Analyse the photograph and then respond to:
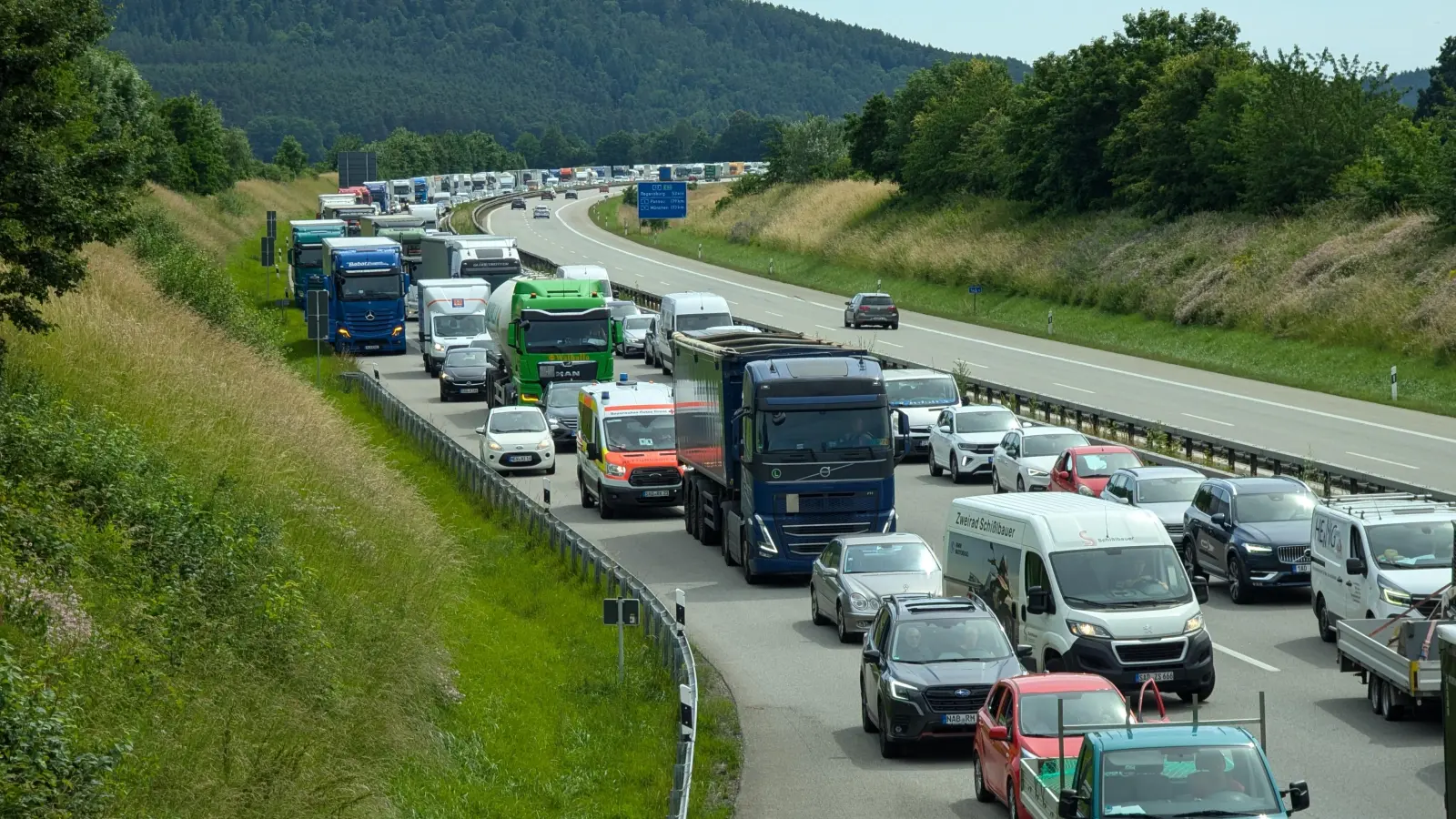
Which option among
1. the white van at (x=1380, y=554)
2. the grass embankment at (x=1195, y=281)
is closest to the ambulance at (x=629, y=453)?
the white van at (x=1380, y=554)

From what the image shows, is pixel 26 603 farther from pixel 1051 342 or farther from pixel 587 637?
pixel 1051 342

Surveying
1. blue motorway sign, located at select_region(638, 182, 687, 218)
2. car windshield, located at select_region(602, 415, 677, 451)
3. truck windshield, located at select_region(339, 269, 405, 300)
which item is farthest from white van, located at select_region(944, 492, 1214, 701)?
blue motorway sign, located at select_region(638, 182, 687, 218)

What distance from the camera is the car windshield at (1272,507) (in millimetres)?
26052

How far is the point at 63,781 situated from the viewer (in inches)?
443

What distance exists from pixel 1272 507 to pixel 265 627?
48.8 ft

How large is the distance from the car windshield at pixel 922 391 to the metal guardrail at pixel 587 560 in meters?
10.2

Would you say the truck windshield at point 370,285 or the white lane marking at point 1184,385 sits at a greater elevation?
the truck windshield at point 370,285

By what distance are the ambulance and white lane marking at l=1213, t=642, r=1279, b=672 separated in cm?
1360

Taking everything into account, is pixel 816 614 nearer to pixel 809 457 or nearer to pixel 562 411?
pixel 809 457

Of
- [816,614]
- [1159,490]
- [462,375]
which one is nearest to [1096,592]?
[816,614]

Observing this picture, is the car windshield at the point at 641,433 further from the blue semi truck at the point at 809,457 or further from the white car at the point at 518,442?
the blue semi truck at the point at 809,457

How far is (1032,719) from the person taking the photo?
51.5 feet

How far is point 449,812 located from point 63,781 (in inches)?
184

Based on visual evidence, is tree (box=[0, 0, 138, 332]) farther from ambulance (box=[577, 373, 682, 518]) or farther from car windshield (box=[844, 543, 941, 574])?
ambulance (box=[577, 373, 682, 518])
